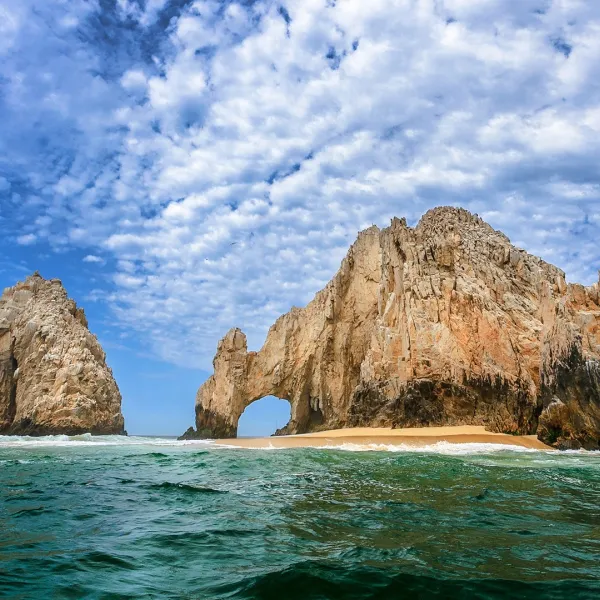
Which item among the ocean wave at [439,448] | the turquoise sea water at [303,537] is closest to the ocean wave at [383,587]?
the turquoise sea water at [303,537]

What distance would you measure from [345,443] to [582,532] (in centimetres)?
2058

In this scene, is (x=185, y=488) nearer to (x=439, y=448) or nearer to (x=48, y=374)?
(x=439, y=448)

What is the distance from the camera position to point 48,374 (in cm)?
4878

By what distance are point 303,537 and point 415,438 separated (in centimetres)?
2109

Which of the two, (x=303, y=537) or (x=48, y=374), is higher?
(x=48, y=374)

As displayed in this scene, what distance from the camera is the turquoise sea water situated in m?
4.01

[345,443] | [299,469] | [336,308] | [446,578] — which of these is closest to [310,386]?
[336,308]

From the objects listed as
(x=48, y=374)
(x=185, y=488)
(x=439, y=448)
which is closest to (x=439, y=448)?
(x=439, y=448)

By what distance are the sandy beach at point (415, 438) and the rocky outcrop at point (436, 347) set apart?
1.10m

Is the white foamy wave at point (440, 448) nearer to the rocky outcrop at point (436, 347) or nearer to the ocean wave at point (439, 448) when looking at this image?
the ocean wave at point (439, 448)

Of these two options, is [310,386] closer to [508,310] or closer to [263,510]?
[508,310]

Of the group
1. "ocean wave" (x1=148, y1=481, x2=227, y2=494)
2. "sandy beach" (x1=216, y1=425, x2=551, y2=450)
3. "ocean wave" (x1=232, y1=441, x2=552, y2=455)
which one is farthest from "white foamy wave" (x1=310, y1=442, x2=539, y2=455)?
"ocean wave" (x1=148, y1=481, x2=227, y2=494)

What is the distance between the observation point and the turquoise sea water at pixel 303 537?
401 centimetres

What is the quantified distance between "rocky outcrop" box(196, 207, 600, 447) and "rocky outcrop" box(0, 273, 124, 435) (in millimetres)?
11539
